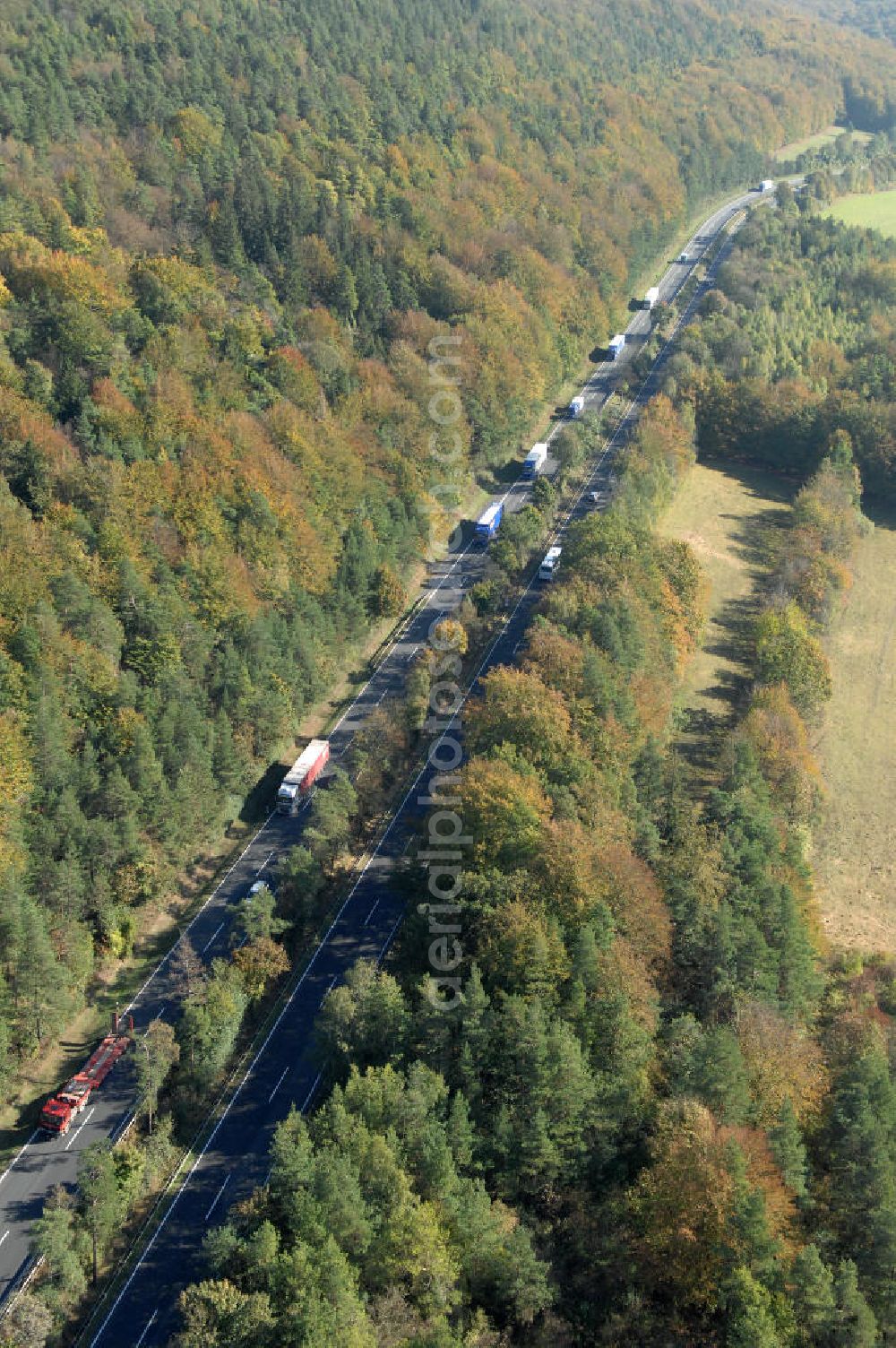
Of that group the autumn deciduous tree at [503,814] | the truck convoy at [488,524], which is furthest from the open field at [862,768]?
the truck convoy at [488,524]

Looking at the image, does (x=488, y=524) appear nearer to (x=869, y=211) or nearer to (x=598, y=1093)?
(x=598, y=1093)

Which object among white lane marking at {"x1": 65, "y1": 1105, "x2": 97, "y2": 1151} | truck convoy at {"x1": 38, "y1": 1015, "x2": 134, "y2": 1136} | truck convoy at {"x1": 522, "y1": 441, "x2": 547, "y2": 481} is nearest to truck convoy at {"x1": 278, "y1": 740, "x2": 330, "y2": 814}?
truck convoy at {"x1": 38, "y1": 1015, "x2": 134, "y2": 1136}

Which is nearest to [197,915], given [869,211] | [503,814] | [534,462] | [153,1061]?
[153,1061]

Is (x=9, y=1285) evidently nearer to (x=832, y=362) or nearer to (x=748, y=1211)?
(x=748, y=1211)

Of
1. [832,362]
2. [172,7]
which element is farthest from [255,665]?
[172,7]

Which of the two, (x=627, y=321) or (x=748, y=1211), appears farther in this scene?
(x=627, y=321)
